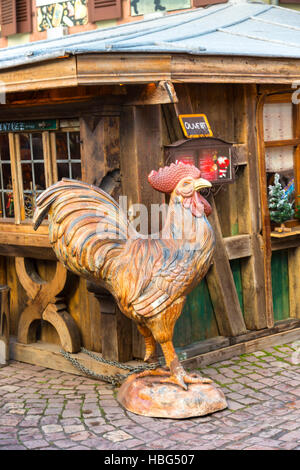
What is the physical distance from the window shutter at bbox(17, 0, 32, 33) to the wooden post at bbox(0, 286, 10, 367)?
461cm

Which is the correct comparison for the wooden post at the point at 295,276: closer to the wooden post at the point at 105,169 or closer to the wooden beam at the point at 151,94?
the wooden post at the point at 105,169

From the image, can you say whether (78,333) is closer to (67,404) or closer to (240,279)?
(67,404)

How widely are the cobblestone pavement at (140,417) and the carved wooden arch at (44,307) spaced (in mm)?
388

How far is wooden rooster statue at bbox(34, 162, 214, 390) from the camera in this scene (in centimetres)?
580

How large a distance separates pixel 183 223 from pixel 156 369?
1.31 metres

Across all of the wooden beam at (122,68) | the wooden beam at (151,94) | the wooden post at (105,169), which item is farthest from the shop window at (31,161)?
the wooden beam at (122,68)

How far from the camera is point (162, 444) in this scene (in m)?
5.39

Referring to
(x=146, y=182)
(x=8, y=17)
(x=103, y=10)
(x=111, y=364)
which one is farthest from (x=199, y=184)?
(x=8, y=17)

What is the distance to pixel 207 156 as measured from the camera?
6902 mm

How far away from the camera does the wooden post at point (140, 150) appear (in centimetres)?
655

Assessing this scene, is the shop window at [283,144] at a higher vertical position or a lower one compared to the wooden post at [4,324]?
higher

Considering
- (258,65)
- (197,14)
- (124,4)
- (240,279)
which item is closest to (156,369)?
(240,279)

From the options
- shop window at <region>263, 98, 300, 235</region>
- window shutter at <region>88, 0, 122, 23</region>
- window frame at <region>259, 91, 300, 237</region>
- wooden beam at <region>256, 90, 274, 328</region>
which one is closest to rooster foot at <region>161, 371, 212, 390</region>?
wooden beam at <region>256, 90, 274, 328</region>

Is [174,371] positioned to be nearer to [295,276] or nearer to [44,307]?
[44,307]
